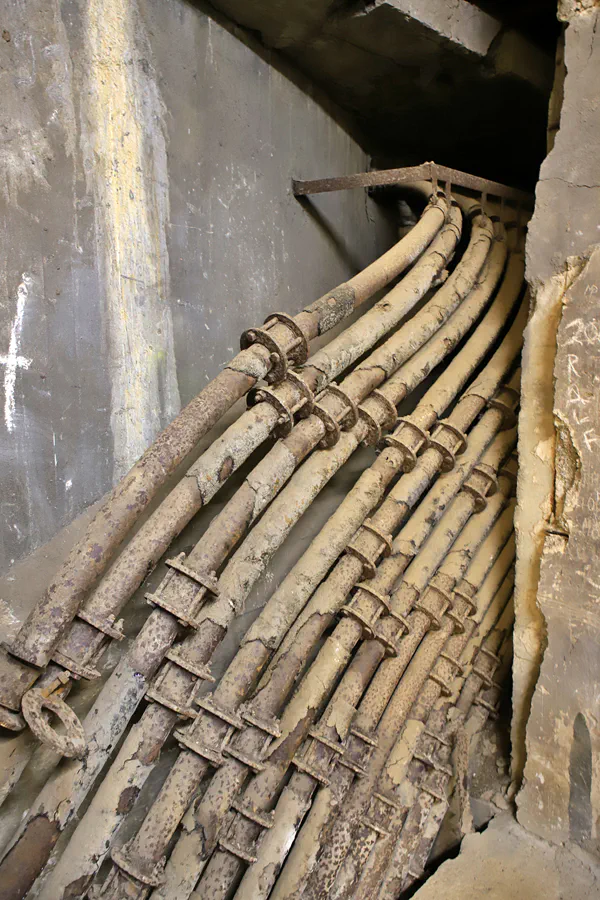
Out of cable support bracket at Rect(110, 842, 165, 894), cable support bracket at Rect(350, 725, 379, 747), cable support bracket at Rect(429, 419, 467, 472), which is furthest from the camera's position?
cable support bracket at Rect(429, 419, 467, 472)

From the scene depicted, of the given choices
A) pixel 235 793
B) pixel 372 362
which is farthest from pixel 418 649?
pixel 372 362

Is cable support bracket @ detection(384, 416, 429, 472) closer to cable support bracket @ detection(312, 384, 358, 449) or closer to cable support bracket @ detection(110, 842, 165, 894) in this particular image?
cable support bracket @ detection(312, 384, 358, 449)

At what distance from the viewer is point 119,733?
2.23 m

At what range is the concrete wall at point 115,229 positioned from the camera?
8.93ft

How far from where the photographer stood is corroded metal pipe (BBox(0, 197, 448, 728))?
210 cm

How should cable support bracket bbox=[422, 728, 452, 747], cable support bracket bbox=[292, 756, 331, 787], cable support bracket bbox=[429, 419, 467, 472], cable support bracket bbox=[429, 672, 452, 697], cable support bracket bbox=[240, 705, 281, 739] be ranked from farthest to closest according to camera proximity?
cable support bracket bbox=[429, 419, 467, 472]
cable support bracket bbox=[429, 672, 452, 697]
cable support bracket bbox=[422, 728, 452, 747]
cable support bracket bbox=[292, 756, 331, 787]
cable support bracket bbox=[240, 705, 281, 739]

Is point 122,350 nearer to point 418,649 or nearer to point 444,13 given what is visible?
point 418,649

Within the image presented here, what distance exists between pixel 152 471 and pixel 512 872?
2545 millimetres

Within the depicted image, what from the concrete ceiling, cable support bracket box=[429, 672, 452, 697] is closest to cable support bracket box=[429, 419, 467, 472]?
cable support bracket box=[429, 672, 452, 697]

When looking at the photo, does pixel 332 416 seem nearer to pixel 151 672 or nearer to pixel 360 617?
pixel 360 617

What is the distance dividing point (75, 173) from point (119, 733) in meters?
2.58

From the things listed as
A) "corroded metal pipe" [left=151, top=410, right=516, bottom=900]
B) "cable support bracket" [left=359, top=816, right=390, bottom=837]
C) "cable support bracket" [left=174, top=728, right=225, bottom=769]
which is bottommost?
"cable support bracket" [left=359, top=816, right=390, bottom=837]

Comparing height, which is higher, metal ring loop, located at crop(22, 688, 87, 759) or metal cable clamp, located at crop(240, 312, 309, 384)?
metal cable clamp, located at crop(240, 312, 309, 384)

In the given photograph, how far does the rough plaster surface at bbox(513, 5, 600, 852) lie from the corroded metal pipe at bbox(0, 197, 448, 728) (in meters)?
1.07
